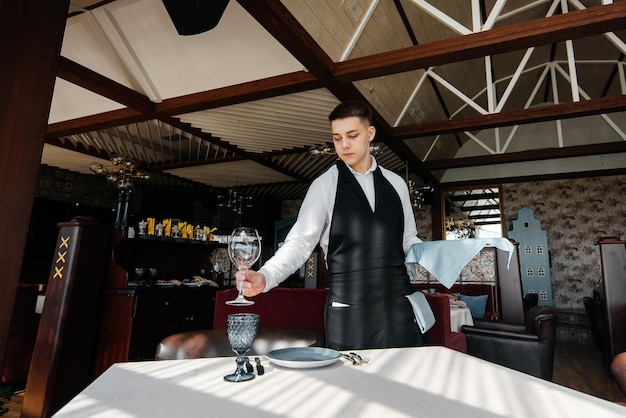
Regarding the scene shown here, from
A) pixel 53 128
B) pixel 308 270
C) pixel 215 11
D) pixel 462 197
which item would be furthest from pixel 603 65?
pixel 53 128

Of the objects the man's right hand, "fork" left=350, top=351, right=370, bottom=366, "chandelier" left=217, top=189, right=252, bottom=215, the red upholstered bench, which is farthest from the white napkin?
"chandelier" left=217, top=189, right=252, bottom=215

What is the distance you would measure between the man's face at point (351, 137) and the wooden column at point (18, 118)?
0.96m

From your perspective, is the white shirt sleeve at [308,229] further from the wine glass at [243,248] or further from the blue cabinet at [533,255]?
the blue cabinet at [533,255]

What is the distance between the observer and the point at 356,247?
1.41 metres

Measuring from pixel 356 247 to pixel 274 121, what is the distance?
4719 millimetres

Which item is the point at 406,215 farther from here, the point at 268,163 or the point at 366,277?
the point at 268,163

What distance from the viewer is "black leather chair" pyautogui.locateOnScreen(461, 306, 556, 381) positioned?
3.25 metres

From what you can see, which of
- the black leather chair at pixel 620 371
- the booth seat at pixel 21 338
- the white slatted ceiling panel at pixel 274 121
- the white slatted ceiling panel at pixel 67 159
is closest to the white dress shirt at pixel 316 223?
the black leather chair at pixel 620 371

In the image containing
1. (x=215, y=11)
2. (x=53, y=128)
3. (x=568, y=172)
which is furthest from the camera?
(x=568, y=172)

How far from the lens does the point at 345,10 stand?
4121 millimetres

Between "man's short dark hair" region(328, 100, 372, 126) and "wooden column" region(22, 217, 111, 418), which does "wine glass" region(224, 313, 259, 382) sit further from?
"wooden column" region(22, 217, 111, 418)

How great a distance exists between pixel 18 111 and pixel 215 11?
1.39m

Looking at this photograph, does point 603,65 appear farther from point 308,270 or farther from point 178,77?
point 178,77

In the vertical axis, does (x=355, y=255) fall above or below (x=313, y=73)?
below
